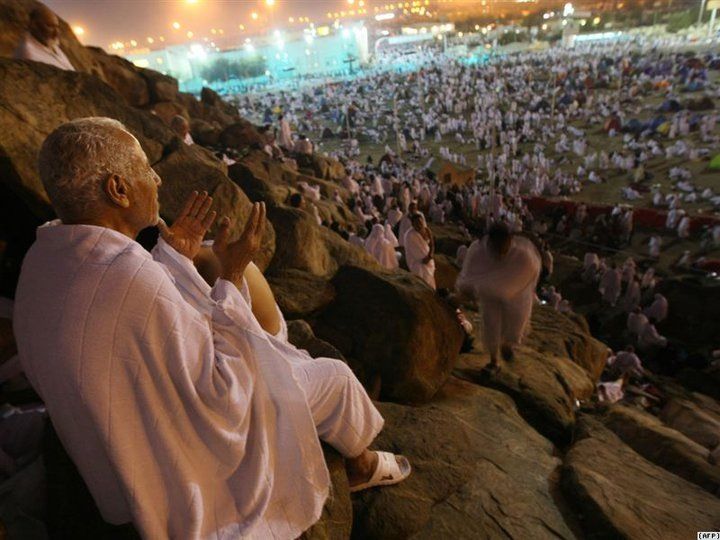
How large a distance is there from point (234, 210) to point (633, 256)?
1065 centimetres

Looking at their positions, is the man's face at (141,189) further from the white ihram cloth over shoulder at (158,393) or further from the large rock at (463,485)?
the large rock at (463,485)

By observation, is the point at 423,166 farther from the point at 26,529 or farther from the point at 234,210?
the point at 26,529

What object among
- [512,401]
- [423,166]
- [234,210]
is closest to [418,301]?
[512,401]

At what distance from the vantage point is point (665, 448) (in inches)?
138

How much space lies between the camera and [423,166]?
900 inches

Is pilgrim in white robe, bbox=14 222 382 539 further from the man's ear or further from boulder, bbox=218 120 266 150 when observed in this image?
boulder, bbox=218 120 266 150

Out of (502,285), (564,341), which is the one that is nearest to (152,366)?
(502,285)

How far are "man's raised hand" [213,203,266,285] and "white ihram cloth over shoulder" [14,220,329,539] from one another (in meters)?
0.07

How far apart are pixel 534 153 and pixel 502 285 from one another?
67.4 feet

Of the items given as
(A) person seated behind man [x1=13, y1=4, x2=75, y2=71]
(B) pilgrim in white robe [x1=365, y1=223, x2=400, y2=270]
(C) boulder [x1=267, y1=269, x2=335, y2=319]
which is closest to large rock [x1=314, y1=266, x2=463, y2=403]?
(C) boulder [x1=267, y1=269, x2=335, y2=319]

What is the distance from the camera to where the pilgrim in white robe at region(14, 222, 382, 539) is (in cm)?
117

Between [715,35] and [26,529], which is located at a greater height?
[715,35]

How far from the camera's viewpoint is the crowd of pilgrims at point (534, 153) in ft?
27.9

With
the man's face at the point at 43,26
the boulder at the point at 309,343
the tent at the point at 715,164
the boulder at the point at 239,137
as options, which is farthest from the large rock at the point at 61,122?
the tent at the point at 715,164
